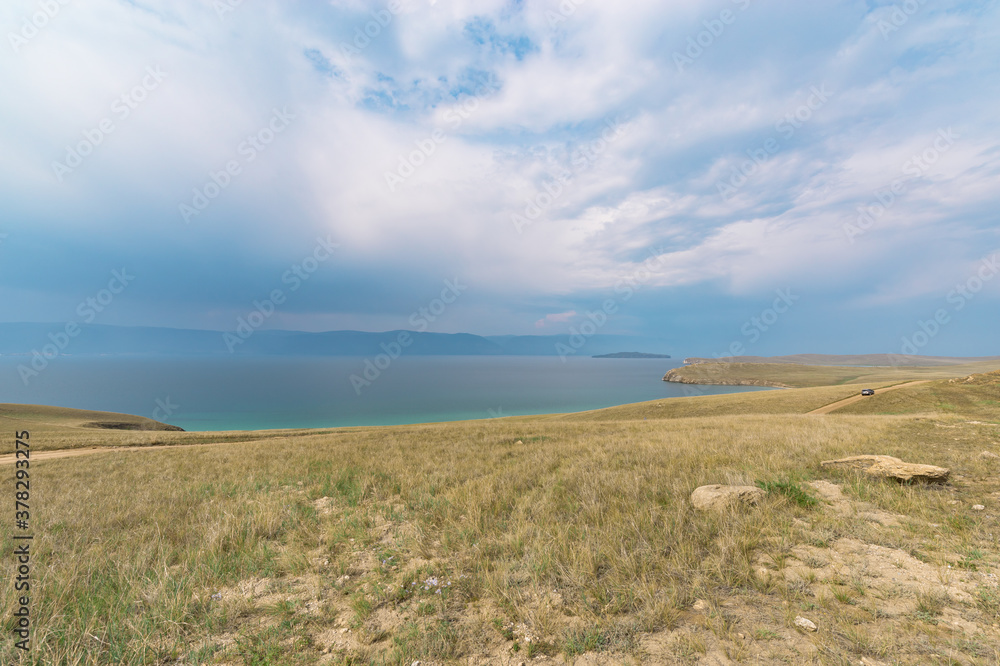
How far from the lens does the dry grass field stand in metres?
3.24

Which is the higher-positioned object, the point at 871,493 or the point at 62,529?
the point at 62,529

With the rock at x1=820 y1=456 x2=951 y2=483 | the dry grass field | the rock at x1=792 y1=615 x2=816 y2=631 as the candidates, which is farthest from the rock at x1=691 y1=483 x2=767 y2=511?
the rock at x1=820 y1=456 x2=951 y2=483

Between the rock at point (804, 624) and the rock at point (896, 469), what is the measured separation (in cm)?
649

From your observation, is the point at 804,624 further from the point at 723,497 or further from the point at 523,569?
the point at 723,497

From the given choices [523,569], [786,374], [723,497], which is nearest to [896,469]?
[723,497]

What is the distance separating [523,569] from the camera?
4457 millimetres

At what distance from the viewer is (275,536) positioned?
589 cm

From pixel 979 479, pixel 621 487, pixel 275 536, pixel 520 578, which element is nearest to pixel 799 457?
pixel 979 479

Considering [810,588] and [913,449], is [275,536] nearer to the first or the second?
[810,588]

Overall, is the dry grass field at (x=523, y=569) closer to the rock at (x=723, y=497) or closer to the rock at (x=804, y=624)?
the rock at (x=804, y=624)

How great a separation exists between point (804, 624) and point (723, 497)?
2.98 meters

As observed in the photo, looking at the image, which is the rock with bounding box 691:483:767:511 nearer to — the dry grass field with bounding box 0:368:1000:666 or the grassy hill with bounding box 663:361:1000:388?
the dry grass field with bounding box 0:368:1000:666

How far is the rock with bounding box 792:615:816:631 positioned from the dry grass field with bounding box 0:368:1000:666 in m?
0.06

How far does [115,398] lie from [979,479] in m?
145
